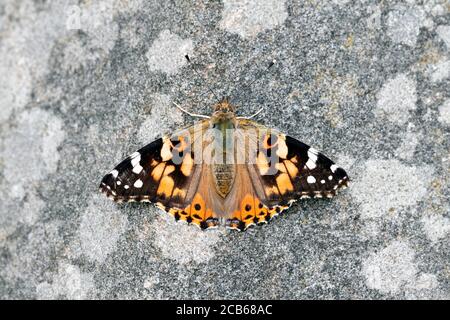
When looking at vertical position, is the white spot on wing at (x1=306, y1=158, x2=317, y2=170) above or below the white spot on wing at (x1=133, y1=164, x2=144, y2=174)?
below

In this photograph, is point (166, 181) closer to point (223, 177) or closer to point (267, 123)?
point (223, 177)

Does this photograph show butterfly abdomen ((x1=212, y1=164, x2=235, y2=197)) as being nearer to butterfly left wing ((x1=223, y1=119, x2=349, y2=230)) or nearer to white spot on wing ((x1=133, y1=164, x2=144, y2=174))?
butterfly left wing ((x1=223, y1=119, x2=349, y2=230))

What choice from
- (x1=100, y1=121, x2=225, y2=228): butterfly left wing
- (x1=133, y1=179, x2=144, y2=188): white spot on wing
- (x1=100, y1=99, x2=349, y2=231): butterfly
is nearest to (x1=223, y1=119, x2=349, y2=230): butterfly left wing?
(x1=100, y1=99, x2=349, y2=231): butterfly

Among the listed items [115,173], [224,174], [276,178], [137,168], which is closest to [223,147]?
[224,174]

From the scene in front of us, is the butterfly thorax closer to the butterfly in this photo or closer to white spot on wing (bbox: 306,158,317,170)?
the butterfly

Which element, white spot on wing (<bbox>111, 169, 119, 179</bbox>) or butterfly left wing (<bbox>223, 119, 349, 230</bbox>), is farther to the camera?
white spot on wing (<bbox>111, 169, 119, 179</bbox>)

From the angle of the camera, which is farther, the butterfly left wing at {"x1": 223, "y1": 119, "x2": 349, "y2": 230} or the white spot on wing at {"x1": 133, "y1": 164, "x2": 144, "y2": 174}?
the white spot on wing at {"x1": 133, "y1": 164, "x2": 144, "y2": 174}
